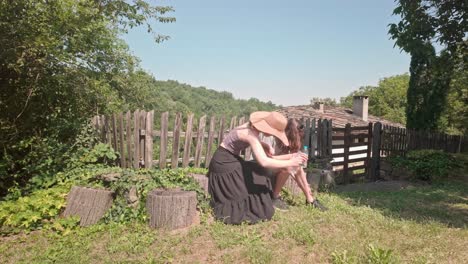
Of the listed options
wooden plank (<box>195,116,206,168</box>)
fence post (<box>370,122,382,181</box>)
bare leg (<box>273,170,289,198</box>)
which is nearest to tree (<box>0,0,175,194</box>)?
wooden plank (<box>195,116,206,168</box>)

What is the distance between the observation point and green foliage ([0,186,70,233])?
181 inches

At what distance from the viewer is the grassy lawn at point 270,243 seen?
11.9 ft

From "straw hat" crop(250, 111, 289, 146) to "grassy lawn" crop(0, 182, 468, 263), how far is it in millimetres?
1249

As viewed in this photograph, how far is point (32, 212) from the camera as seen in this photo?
4734mm

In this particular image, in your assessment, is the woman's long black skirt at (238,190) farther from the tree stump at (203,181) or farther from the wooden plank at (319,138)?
the wooden plank at (319,138)

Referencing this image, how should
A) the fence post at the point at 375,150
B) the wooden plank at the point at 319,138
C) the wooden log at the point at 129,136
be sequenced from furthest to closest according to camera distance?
the fence post at the point at 375,150 → the wooden plank at the point at 319,138 → the wooden log at the point at 129,136

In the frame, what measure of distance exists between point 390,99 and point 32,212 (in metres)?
49.3

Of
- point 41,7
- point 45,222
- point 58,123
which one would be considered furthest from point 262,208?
point 41,7

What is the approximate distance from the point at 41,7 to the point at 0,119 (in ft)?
6.92

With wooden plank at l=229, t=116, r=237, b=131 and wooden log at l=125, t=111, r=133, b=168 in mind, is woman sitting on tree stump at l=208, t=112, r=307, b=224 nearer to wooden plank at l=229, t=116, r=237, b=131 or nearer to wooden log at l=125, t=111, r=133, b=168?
wooden log at l=125, t=111, r=133, b=168

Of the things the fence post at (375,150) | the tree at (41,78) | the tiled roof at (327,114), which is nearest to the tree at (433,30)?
the fence post at (375,150)

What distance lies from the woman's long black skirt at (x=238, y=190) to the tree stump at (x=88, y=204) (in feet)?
5.02

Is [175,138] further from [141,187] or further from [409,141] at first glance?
[409,141]

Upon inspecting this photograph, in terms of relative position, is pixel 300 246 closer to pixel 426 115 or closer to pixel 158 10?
pixel 158 10
